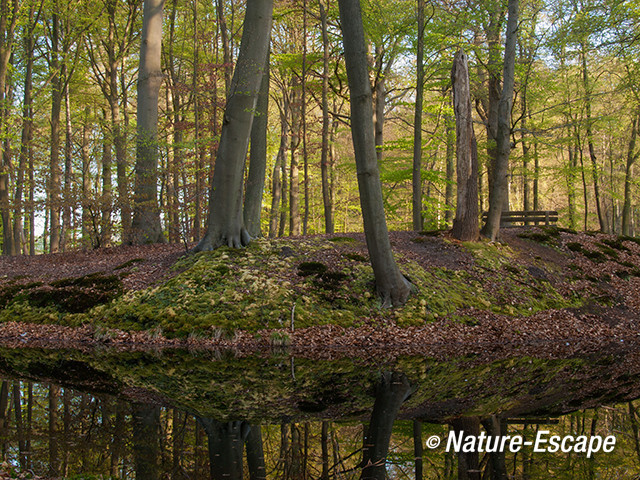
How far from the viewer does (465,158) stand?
13.3m

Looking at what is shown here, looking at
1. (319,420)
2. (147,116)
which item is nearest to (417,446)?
(319,420)

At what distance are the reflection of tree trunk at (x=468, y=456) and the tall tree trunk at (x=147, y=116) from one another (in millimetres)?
11569

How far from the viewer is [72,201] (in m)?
13.2

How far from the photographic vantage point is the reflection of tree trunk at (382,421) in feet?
11.8

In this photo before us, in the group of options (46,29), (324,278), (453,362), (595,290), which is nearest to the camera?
(453,362)

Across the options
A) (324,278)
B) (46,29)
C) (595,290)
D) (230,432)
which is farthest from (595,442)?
(46,29)

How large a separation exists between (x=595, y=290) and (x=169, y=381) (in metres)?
10.6

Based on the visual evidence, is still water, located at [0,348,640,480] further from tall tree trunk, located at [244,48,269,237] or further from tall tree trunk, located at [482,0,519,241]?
tall tree trunk, located at [482,0,519,241]

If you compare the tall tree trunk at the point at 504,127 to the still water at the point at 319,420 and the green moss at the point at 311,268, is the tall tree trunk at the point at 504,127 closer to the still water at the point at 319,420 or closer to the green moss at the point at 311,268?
the green moss at the point at 311,268

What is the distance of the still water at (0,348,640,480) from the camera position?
11.7 ft

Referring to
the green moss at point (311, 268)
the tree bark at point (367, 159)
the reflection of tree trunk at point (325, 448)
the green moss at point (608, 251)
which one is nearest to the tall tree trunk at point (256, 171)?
the green moss at point (311, 268)

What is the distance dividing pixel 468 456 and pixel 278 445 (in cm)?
152

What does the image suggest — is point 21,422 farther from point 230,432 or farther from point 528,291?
point 528,291

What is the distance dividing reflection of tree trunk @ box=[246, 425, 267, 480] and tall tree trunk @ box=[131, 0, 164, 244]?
10846mm
